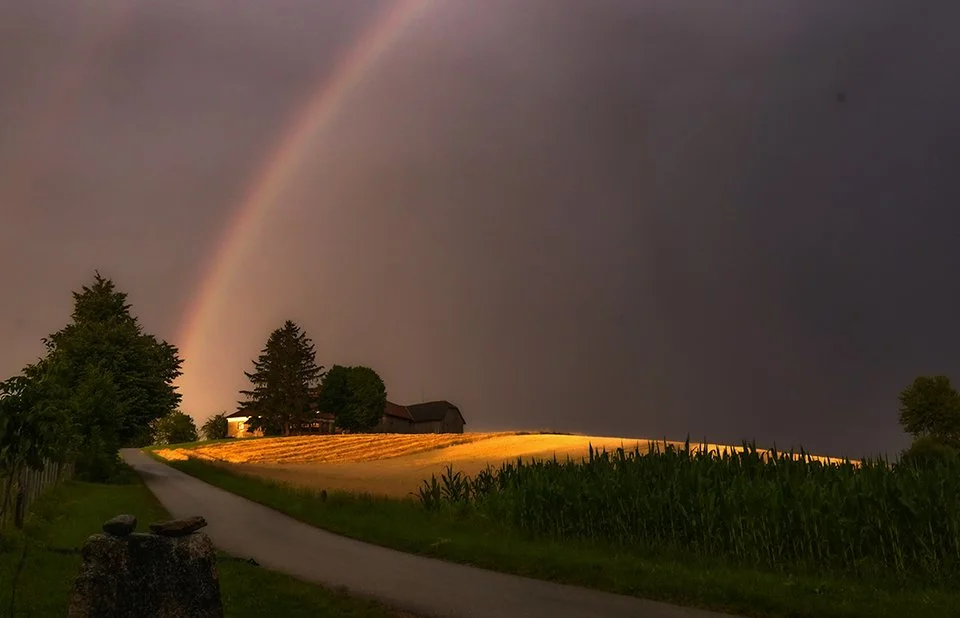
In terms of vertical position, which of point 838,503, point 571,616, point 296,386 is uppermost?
point 296,386

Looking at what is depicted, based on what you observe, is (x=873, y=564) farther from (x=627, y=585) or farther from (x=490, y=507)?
(x=490, y=507)

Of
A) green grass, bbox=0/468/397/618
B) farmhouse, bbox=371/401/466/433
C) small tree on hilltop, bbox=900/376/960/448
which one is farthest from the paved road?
farmhouse, bbox=371/401/466/433

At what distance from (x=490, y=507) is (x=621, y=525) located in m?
A: 4.43

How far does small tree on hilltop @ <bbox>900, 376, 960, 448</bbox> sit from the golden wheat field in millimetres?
35334

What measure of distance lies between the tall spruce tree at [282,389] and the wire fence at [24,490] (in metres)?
76.5

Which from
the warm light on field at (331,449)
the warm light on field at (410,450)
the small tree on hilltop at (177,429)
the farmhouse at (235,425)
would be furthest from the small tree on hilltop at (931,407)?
the small tree on hilltop at (177,429)

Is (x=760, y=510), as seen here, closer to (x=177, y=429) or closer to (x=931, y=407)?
(x=931, y=407)

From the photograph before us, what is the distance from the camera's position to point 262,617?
370 inches

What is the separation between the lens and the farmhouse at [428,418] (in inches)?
5384

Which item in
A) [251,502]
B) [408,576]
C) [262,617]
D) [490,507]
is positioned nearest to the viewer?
[262,617]

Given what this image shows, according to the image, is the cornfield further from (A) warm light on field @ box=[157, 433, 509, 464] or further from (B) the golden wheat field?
(A) warm light on field @ box=[157, 433, 509, 464]

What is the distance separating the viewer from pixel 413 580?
1218cm

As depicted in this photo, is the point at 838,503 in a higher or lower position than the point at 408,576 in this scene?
higher

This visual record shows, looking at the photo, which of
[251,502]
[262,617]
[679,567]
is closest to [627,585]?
[679,567]
